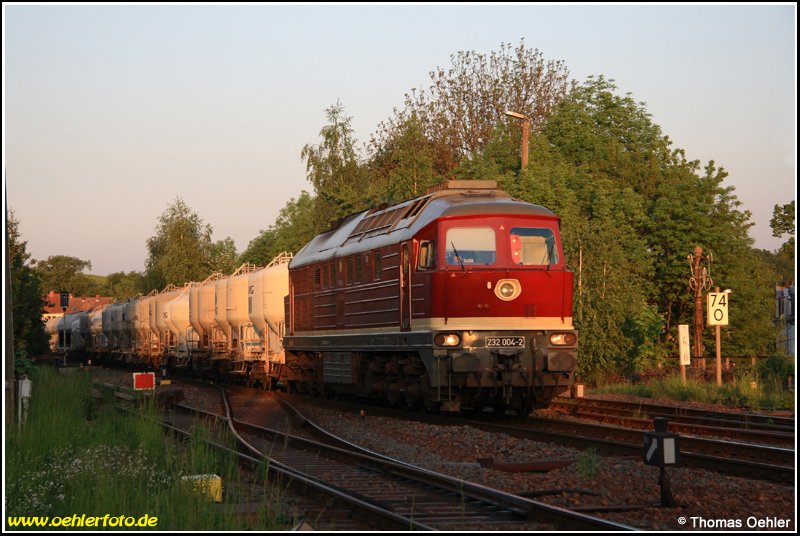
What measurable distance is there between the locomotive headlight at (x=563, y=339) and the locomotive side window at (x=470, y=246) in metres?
1.70

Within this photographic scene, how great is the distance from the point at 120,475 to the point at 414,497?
124 inches

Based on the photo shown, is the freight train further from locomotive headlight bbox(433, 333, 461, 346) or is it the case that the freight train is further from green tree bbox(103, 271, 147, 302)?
green tree bbox(103, 271, 147, 302)

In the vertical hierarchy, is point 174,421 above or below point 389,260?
below

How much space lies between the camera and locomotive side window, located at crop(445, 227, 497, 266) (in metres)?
18.3

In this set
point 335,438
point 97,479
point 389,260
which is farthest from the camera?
point 389,260

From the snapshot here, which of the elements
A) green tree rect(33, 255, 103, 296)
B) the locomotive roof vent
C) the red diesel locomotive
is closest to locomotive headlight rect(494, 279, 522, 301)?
the red diesel locomotive

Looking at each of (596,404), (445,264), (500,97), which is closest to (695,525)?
(445,264)

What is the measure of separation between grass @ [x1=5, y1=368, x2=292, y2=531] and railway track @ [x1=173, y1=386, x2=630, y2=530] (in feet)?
2.82

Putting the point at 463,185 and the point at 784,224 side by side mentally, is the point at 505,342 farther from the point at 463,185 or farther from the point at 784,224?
the point at 784,224

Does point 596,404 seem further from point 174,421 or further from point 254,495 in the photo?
point 254,495

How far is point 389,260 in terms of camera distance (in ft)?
65.1

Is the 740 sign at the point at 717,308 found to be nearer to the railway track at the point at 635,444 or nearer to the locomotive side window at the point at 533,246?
A: the railway track at the point at 635,444

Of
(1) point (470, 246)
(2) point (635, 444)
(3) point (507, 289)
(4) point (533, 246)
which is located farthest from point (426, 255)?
(2) point (635, 444)

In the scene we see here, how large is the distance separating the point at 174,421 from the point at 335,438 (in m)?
5.52
